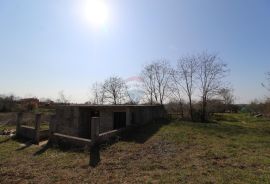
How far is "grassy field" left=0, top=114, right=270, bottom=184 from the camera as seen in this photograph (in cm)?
688

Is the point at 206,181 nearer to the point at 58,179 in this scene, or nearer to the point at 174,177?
the point at 174,177

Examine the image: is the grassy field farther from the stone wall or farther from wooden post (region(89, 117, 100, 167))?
the stone wall

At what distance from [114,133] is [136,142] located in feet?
5.37

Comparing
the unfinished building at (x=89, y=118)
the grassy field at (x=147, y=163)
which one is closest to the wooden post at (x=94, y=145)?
the grassy field at (x=147, y=163)

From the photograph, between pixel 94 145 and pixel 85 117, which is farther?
pixel 85 117

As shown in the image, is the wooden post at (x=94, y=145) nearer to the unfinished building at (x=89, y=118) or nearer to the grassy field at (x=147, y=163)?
the grassy field at (x=147, y=163)

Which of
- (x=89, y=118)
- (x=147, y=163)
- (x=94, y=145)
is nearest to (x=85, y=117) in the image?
(x=89, y=118)

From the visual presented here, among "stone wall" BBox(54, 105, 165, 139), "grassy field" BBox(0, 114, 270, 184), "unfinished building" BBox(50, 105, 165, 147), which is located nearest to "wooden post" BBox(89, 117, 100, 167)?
"grassy field" BBox(0, 114, 270, 184)

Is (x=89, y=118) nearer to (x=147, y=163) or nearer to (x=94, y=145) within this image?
(x=94, y=145)

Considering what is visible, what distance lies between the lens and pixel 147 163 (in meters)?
8.40

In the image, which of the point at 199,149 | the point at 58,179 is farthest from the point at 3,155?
the point at 199,149

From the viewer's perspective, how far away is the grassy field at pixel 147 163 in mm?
6877

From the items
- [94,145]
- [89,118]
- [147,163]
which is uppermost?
[89,118]

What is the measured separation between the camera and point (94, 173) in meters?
7.57
